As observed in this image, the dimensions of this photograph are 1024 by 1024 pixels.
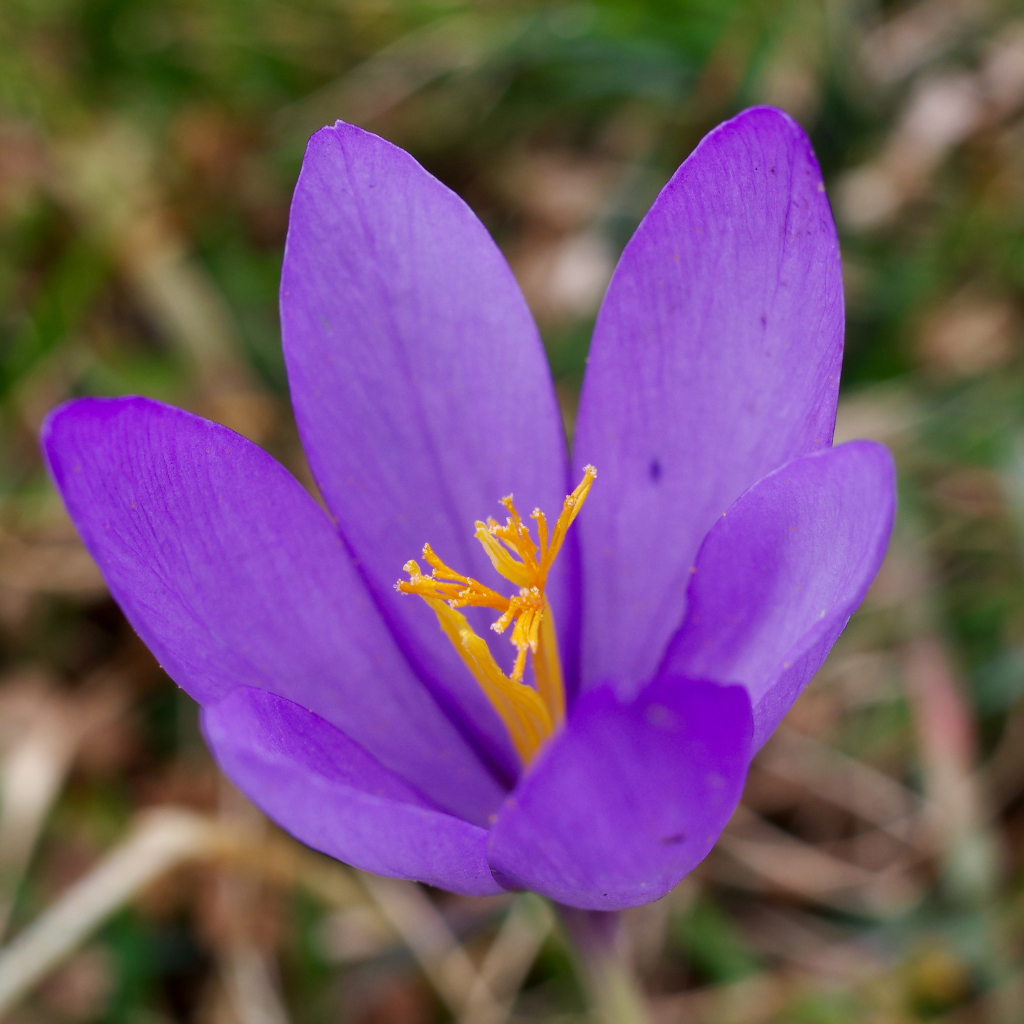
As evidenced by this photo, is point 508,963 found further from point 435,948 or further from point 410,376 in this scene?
point 410,376

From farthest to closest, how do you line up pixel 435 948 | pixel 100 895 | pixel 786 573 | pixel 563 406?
pixel 563 406, pixel 435 948, pixel 100 895, pixel 786 573

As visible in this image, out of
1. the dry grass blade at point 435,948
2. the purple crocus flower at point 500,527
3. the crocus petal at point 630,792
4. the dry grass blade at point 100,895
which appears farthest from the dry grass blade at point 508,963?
the crocus petal at point 630,792

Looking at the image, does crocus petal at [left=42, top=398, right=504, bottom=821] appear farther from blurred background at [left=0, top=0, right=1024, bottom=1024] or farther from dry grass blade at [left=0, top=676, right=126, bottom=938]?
dry grass blade at [left=0, top=676, right=126, bottom=938]

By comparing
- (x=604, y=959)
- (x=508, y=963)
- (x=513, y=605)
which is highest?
→ (x=513, y=605)

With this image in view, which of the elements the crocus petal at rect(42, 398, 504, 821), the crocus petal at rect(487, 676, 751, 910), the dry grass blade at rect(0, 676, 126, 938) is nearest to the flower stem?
the crocus petal at rect(42, 398, 504, 821)

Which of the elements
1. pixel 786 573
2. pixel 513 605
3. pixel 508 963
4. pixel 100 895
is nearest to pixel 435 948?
pixel 508 963

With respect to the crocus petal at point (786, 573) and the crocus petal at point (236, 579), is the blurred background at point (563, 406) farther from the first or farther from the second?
the crocus petal at point (786, 573)
